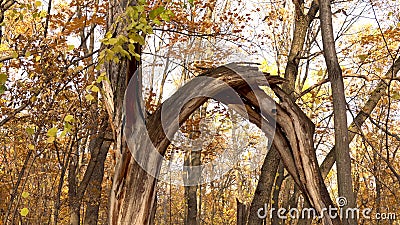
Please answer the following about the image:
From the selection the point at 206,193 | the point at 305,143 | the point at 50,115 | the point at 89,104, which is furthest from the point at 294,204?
the point at 206,193

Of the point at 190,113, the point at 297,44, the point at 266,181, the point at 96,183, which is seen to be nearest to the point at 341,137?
the point at 190,113

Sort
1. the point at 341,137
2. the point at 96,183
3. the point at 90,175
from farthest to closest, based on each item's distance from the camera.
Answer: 1. the point at 96,183
2. the point at 90,175
3. the point at 341,137

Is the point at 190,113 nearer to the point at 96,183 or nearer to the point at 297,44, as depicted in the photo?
the point at 297,44

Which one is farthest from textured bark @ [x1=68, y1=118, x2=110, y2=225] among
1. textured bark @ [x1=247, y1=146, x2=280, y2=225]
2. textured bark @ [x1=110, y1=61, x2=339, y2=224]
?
textured bark @ [x1=110, y1=61, x2=339, y2=224]

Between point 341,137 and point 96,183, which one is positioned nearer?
point 341,137

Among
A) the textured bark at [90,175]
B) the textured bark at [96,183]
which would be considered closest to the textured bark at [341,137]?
the textured bark at [90,175]

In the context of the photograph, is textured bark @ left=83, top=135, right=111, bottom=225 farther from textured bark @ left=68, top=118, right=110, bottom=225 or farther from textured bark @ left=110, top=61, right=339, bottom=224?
textured bark @ left=110, top=61, right=339, bottom=224

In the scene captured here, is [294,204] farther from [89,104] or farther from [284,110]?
[284,110]

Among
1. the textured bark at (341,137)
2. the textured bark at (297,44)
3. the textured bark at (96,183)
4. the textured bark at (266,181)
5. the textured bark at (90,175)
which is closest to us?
the textured bark at (341,137)

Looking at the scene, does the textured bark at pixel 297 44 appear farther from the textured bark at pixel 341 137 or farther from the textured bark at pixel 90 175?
the textured bark at pixel 341 137

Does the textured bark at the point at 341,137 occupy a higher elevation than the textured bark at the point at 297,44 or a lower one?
lower

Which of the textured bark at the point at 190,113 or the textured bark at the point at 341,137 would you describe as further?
the textured bark at the point at 341,137

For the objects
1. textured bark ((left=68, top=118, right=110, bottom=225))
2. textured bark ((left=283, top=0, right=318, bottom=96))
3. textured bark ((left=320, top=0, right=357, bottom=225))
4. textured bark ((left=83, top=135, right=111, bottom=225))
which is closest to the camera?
textured bark ((left=320, top=0, right=357, bottom=225))

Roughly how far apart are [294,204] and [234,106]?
21.0 feet
